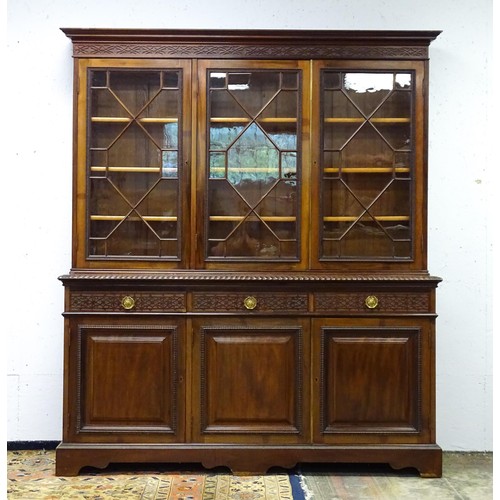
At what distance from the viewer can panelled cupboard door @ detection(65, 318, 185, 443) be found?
3328 mm

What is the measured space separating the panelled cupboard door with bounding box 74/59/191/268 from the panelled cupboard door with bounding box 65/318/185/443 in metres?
0.32

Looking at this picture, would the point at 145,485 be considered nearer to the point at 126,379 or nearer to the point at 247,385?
the point at 126,379

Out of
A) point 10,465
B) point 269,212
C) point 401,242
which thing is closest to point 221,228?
point 269,212

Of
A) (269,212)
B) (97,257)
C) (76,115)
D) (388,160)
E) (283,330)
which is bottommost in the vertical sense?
(283,330)

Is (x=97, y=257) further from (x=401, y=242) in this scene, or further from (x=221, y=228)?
(x=401, y=242)

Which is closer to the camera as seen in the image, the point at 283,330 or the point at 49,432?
the point at 283,330

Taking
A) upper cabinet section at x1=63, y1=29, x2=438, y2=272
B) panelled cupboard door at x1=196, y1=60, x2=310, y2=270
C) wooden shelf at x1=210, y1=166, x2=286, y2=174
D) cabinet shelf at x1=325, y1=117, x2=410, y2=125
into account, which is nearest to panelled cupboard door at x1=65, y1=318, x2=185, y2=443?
upper cabinet section at x1=63, y1=29, x2=438, y2=272

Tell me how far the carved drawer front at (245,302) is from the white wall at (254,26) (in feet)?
2.85

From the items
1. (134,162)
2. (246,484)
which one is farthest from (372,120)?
(246,484)

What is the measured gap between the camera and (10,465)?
353 centimetres

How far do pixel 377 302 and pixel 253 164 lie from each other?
A: 904mm

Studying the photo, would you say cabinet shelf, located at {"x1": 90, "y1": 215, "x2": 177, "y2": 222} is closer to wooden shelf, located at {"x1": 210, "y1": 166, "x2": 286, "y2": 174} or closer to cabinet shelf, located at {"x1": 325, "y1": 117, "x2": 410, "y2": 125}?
wooden shelf, located at {"x1": 210, "y1": 166, "x2": 286, "y2": 174}

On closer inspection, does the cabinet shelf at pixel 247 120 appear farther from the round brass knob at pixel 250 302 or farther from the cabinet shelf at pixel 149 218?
Answer: the round brass knob at pixel 250 302

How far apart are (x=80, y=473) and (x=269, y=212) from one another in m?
1.56
